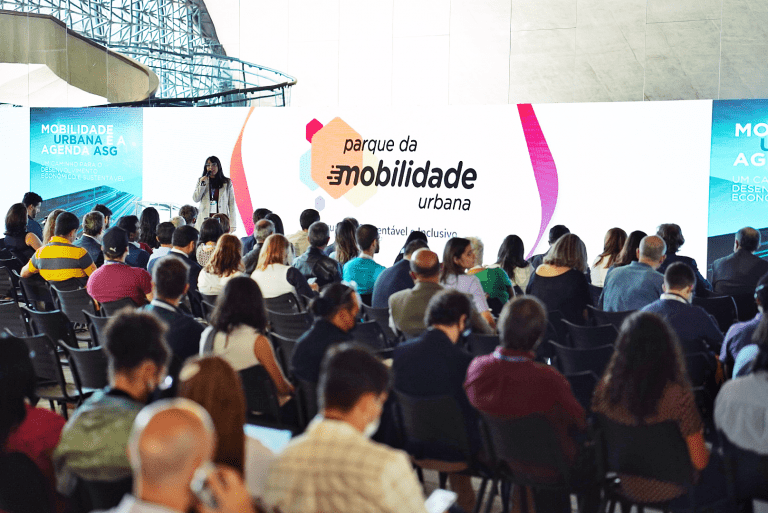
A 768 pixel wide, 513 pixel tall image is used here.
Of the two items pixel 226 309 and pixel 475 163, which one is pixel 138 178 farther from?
pixel 226 309

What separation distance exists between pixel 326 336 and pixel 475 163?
682 cm

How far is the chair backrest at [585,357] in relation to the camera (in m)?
4.39

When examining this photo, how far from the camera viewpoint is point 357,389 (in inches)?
88.3

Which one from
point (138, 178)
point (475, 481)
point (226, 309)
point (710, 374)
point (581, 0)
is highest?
point (581, 0)

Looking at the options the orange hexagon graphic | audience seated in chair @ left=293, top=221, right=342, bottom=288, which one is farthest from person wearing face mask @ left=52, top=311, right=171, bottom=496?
the orange hexagon graphic

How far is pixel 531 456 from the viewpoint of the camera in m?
3.23

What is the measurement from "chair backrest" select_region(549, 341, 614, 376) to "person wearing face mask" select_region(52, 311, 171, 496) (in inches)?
89.8

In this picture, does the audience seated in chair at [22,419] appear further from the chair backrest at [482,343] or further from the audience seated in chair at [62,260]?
the audience seated in chair at [62,260]

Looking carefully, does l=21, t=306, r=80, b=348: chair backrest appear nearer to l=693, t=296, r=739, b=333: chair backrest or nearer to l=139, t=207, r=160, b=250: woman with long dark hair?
l=139, t=207, r=160, b=250: woman with long dark hair

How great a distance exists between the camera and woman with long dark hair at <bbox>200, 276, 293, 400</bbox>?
4145 millimetres

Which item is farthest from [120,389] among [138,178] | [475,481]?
[138,178]

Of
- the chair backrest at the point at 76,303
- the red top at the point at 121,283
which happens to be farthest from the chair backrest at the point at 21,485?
the chair backrest at the point at 76,303

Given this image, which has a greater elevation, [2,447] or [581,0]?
[581,0]

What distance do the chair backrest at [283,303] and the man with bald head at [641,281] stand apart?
2.36m
